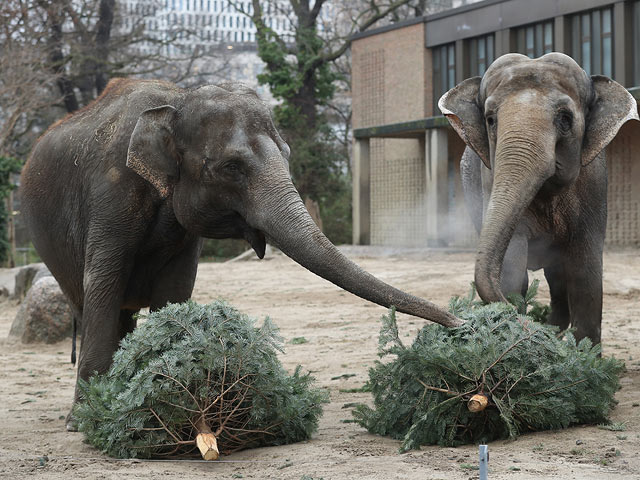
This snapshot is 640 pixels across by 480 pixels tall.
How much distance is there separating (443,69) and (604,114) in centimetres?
1999

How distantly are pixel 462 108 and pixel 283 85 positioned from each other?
1016 inches

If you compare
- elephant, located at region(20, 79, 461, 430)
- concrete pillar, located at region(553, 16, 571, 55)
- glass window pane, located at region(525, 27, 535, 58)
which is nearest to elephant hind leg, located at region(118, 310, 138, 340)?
elephant, located at region(20, 79, 461, 430)

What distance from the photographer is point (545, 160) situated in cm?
575

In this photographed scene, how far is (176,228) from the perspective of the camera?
5539 mm

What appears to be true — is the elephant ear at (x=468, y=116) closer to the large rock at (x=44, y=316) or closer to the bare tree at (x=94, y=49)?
the large rock at (x=44, y=316)

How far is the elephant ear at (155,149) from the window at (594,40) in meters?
17.7

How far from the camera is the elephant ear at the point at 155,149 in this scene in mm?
5191

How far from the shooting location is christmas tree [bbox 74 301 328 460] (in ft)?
15.6

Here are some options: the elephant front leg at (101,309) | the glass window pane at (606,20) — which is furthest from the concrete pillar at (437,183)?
the elephant front leg at (101,309)

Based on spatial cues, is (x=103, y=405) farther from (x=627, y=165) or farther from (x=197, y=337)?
(x=627, y=165)

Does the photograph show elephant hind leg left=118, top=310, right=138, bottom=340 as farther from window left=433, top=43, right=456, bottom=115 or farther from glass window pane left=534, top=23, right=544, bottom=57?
window left=433, top=43, right=456, bottom=115

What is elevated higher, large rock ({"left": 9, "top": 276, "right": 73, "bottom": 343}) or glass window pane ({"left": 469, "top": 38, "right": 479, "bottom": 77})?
glass window pane ({"left": 469, "top": 38, "right": 479, "bottom": 77})

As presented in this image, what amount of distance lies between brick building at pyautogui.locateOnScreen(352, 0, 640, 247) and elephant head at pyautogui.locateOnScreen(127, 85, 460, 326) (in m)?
17.2

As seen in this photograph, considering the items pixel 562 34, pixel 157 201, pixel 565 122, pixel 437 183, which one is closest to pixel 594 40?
pixel 562 34
